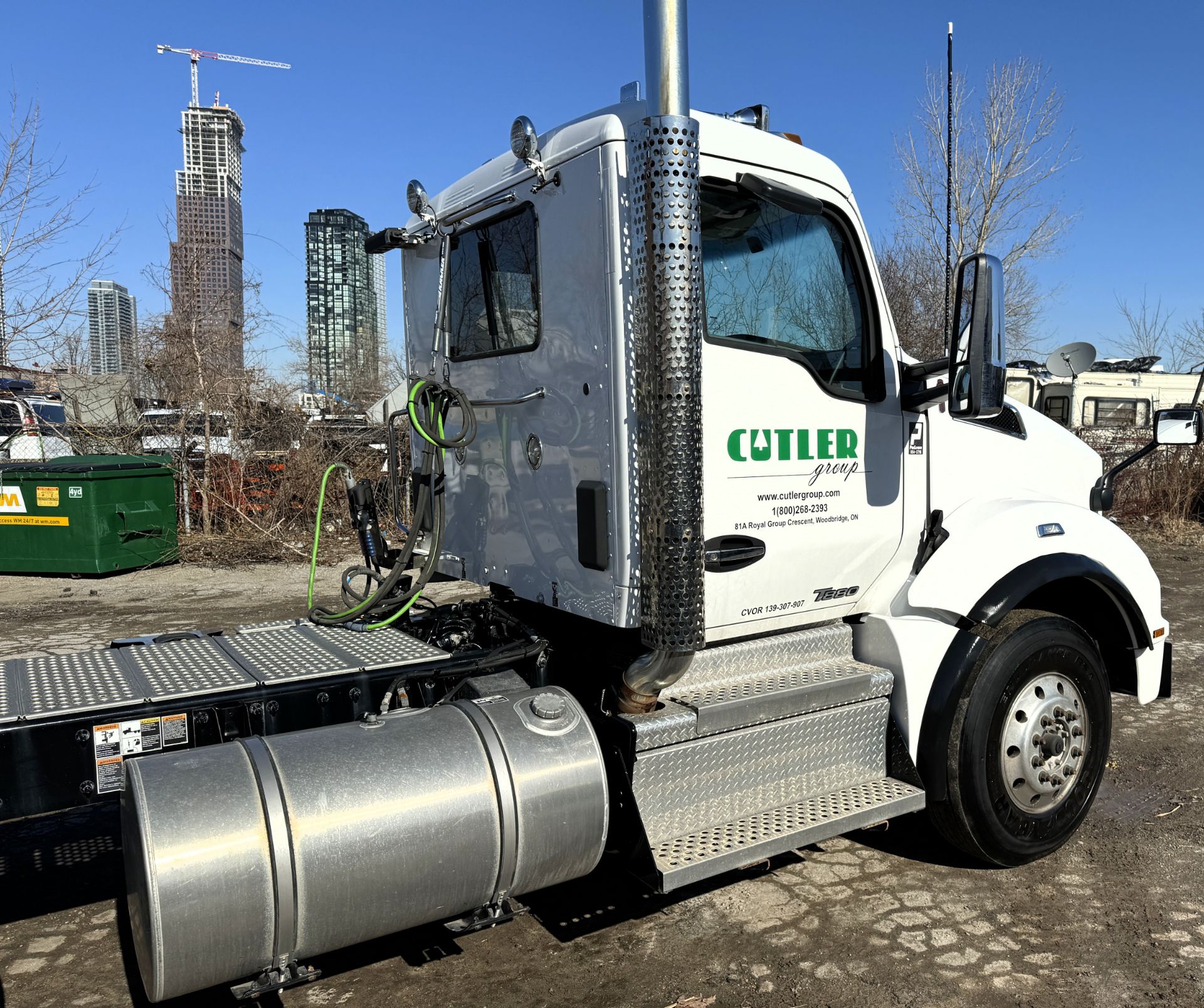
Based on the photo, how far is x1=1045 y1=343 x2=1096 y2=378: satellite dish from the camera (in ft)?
17.3

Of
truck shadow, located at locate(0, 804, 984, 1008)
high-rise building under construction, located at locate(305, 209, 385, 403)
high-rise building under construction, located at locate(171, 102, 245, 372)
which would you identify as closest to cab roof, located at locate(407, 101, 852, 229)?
truck shadow, located at locate(0, 804, 984, 1008)

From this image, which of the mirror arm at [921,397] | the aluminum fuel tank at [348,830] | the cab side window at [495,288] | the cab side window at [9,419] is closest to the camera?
the aluminum fuel tank at [348,830]

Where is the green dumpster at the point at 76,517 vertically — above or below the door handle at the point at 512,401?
Answer: below

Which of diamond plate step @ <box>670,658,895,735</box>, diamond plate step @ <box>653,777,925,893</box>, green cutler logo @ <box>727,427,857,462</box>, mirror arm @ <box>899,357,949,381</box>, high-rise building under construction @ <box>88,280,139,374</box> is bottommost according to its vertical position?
diamond plate step @ <box>653,777,925,893</box>

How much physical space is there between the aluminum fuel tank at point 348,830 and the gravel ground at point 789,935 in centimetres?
56

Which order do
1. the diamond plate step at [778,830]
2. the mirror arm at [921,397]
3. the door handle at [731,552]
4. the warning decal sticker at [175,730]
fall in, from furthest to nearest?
the mirror arm at [921,397], the door handle at [731,552], the diamond plate step at [778,830], the warning decal sticker at [175,730]

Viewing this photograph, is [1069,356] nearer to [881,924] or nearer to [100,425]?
[881,924]

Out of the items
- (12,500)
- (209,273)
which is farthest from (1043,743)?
(209,273)

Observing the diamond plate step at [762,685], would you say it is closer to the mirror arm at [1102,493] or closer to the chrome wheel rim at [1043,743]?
the chrome wheel rim at [1043,743]

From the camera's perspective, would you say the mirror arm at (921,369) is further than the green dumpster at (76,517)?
No

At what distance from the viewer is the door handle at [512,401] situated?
11.4 feet

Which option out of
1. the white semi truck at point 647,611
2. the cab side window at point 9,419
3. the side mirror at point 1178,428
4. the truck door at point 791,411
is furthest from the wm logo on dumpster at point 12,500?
the side mirror at point 1178,428

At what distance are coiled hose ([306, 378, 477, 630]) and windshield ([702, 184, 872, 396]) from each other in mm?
1079

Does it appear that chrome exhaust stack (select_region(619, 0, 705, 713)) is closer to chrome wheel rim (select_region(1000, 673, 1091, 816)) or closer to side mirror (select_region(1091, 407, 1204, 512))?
chrome wheel rim (select_region(1000, 673, 1091, 816))
